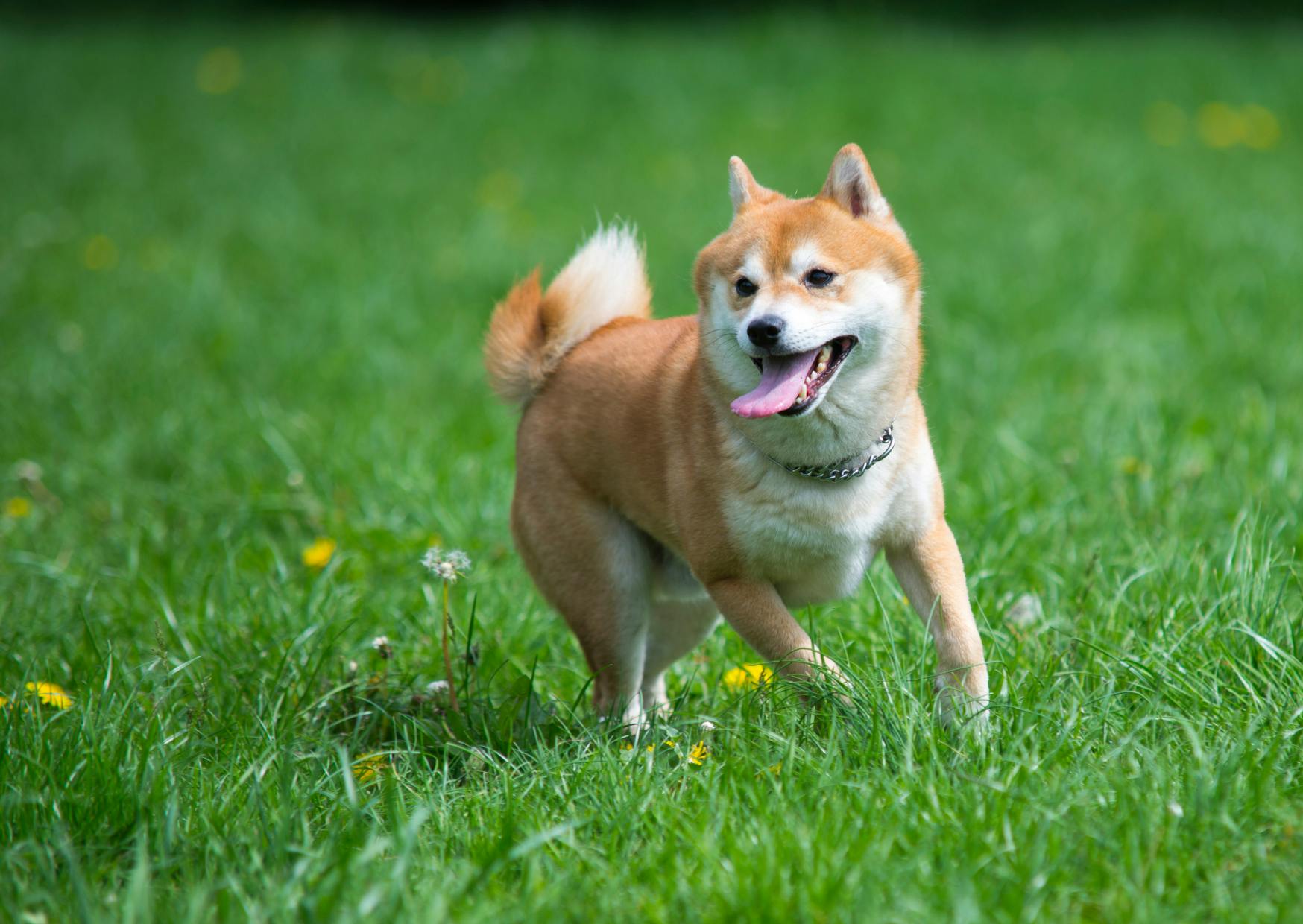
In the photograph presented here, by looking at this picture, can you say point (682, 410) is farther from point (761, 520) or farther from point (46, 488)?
point (46, 488)

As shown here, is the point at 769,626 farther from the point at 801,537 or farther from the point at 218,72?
the point at 218,72

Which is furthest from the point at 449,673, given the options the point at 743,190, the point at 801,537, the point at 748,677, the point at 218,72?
the point at 218,72

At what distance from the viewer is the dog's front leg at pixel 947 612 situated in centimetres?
239

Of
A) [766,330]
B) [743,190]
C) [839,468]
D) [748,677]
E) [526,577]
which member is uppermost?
[743,190]

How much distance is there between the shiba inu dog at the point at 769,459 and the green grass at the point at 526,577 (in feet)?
0.54

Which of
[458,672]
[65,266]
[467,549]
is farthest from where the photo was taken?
[65,266]

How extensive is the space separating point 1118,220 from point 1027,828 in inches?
208

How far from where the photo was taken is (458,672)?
290cm

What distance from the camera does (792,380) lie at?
239cm

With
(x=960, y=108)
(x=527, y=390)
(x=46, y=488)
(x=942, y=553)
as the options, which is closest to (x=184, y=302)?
(x=46, y=488)

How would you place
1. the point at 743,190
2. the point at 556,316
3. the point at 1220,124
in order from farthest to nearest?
1. the point at 1220,124
2. the point at 556,316
3. the point at 743,190

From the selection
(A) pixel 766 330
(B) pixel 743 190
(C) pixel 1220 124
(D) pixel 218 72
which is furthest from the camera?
(D) pixel 218 72

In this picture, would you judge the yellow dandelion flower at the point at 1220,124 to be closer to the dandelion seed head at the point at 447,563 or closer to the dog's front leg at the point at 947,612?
the dog's front leg at the point at 947,612

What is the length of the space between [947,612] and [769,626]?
0.35m
